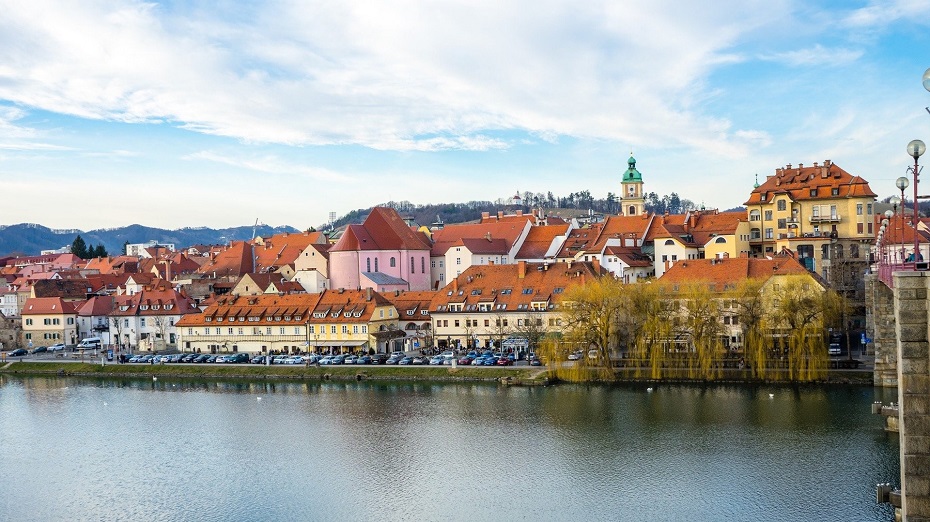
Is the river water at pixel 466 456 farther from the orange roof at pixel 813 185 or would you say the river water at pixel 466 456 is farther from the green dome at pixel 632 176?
the green dome at pixel 632 176

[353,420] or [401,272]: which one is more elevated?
[401,272]

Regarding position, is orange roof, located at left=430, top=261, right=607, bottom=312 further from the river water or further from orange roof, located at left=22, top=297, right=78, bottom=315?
orange roof, located at left=22, top=297, right=78, bottom=315

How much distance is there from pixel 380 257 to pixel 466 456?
141ft

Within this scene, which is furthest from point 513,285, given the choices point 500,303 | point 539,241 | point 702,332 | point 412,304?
point 539,241

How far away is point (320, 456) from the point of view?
1191 inches

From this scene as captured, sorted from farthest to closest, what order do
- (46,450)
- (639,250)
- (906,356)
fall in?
(639,250) < (46,450) < (906,356)

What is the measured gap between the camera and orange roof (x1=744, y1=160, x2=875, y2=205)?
54.6m

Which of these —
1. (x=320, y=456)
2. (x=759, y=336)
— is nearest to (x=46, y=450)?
(x=320, y=456)

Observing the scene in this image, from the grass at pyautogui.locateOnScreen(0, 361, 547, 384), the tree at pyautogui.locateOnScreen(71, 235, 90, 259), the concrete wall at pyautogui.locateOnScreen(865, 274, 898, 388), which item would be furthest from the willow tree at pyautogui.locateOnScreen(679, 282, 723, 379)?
the tree at pyautogui.locateOnScreen(71, 235, 90, 259)

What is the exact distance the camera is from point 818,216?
182ft

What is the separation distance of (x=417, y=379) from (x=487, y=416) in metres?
10.6

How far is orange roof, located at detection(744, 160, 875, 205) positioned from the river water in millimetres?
21225

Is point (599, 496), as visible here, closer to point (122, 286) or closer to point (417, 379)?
point (417, 379)

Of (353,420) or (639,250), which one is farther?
(639,250)
